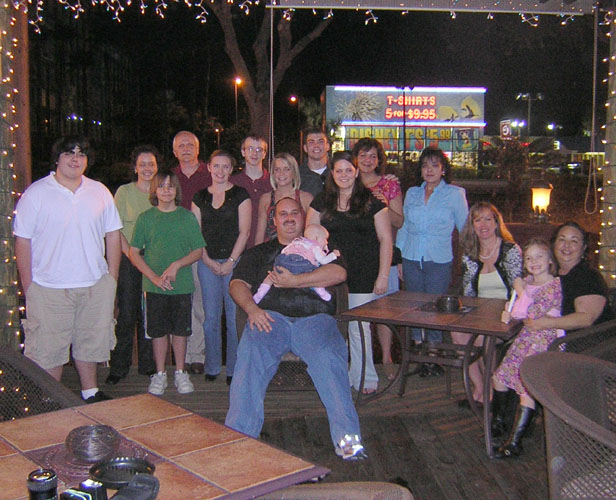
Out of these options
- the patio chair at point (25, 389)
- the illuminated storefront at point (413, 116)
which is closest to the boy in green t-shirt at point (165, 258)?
the patio chair at point (25, 389)

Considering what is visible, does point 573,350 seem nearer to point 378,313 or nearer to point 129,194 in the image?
point 378,313

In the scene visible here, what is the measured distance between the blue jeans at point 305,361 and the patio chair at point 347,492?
1714mm

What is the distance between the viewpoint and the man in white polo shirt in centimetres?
390

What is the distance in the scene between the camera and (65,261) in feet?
13.0

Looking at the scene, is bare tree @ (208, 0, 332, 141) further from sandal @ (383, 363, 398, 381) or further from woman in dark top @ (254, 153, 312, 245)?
sandal @ (383, 363, 398, 381)

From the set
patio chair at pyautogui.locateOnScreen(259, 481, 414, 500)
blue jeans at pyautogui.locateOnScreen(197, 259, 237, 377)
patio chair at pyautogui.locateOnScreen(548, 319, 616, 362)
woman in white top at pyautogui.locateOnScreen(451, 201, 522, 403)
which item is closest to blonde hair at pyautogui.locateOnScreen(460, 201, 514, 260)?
woman in white top at pyautogui.locateOnScreen(451, 201, 522, 403)

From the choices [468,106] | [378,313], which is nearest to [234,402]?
[378,313]

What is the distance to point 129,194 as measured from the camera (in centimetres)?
491

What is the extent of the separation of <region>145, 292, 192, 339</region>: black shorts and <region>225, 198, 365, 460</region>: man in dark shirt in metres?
0.88

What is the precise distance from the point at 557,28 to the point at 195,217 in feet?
27.5

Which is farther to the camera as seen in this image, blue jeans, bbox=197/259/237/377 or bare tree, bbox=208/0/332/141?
bare tree, bbox=208/0/332/141

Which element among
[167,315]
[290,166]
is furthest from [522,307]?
[167,315]

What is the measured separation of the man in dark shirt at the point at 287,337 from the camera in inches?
135

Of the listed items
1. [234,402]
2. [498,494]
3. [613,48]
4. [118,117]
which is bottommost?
[498,494]
